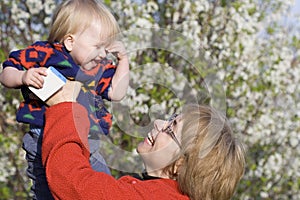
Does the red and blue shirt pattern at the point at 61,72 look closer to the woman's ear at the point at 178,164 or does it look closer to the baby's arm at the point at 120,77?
the baby's arm at the point at 120,77

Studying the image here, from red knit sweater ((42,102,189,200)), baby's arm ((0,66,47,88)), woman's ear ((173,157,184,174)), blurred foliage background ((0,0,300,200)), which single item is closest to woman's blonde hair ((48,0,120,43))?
baby's arm ((0,66,47,88))

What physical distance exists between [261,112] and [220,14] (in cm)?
86

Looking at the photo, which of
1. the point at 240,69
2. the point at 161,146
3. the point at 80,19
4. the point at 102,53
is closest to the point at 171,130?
the point at 161,146

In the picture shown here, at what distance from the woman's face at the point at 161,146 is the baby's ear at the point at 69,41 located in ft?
1.10

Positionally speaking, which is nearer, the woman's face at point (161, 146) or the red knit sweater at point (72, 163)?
the red knit sweater at point (72, 163)

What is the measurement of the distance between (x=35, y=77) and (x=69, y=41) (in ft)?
0.70

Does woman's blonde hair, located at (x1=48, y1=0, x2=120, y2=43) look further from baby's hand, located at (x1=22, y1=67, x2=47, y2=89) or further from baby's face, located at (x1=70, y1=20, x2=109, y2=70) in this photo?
baby's hand, located at (x1=22, y1=67, x2=47, y2=89)

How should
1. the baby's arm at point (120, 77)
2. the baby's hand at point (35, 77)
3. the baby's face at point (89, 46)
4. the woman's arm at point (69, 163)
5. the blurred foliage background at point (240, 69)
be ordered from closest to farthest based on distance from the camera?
the woman's arm at point (69, 163), the baby's hand at point (35, 77), the baby's face at point (89, 46), the baby's arm at point (120, 77), the blurred foliage background at point (240, 69)

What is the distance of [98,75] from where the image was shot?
1.80 meters

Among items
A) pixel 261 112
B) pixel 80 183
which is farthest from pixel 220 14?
pixel 80 183

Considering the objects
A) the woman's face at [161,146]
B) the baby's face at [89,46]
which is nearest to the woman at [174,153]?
the woman's face at [161,146]

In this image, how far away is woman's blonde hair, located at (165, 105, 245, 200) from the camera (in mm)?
1622

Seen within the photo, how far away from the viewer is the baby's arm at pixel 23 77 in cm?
157

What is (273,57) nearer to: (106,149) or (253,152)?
(253,152)
